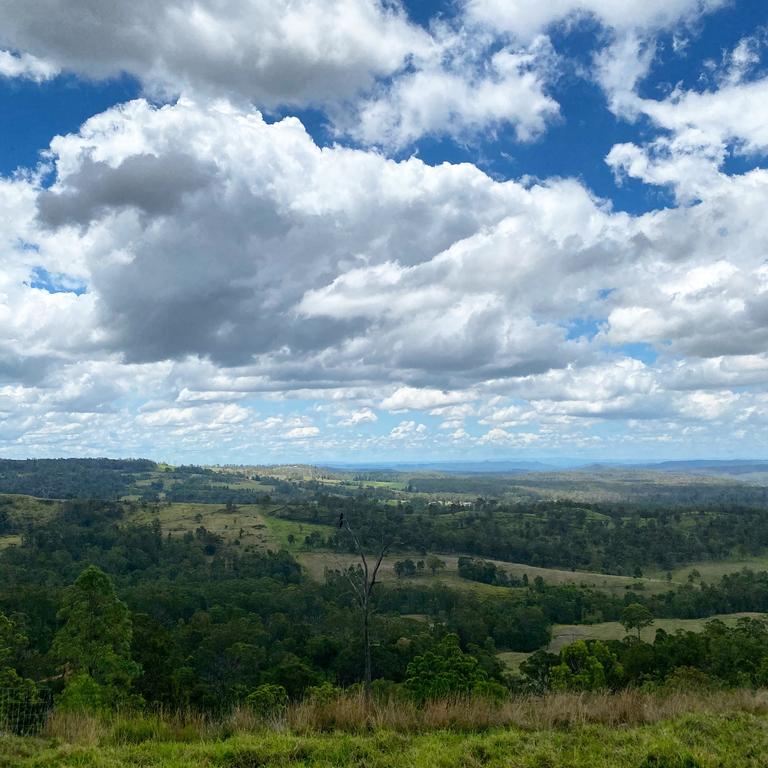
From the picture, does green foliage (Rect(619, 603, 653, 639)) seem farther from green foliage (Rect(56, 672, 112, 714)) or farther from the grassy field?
green foliage (Rect(56, 672, 112, 714))

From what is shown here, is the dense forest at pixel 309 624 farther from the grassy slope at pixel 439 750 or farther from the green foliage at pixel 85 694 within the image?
the grassy slope at pixel 439 750

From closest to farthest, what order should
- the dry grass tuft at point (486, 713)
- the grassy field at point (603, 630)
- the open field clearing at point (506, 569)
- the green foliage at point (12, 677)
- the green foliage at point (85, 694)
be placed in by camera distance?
the dry grass tuft at point (486, 713), the green foliage at point (12, 677), the green foliage at point (85, 694), the grassy field at point (603, 630), the open field clearing at point (506, 569)

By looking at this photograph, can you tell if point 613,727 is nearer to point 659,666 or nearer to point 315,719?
point 315,719

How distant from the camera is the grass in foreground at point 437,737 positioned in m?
11.7

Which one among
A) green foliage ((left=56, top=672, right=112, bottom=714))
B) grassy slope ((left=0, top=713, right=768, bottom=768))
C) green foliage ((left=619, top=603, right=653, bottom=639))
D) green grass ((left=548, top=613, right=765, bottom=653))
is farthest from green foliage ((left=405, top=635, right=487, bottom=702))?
green grass ((left=548, top=613, right=765, bottom=653))

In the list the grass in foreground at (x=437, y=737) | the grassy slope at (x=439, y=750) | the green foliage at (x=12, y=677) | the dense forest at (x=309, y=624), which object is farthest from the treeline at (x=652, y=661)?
the grassy slope at (x=439, y=750)

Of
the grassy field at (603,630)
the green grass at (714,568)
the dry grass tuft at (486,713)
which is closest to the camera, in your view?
the dry grass tuft at (486,713)

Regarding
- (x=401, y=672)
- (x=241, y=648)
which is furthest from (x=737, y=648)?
(x=241, y=648)

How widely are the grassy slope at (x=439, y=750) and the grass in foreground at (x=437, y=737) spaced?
0.08 ft

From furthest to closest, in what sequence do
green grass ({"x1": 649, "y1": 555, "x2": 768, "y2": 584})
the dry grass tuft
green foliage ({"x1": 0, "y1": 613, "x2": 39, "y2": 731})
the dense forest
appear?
green grass ({"x1": 649, "y1": 555, "x2": 768, "y2": 584}) → the dense forest → green foliage ({"x1": 0, "y1": 613, "x2": 39, "y2": 731}) → the dry grass tuft

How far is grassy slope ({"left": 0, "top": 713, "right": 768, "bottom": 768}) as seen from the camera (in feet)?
37.9

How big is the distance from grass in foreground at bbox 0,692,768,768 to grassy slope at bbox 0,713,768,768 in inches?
1.0

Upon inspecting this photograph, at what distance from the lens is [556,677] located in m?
62.7

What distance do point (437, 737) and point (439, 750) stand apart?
101 cm
